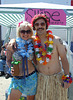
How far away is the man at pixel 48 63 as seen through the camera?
2.08 m

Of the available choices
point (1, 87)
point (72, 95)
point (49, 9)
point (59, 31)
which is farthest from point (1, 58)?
point (59, 31)

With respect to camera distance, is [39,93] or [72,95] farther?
[72,95]

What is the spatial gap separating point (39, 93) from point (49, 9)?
1365 mm

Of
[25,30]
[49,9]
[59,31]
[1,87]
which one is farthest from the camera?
[59,31]

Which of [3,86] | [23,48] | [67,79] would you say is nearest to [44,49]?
[23,48]

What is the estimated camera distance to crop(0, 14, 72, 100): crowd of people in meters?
2.08

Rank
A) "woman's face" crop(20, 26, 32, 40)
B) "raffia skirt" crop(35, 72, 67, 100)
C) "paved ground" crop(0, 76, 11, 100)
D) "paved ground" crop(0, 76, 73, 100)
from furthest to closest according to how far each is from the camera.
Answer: "paved ground" crop(0, 76, 11, 100)
"paved ground" crop(0, 76, 73, 100)
"raffia skirt" crop(35, 72, 67, 100)
"woman's face" crop(20, 26, 32, 40)

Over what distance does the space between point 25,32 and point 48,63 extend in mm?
526

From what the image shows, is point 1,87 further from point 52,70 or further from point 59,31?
point 59,31

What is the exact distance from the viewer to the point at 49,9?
2.62m

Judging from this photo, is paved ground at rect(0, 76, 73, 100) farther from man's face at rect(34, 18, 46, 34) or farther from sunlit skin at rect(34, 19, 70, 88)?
man's face at rect(34, 18, 46, 34)

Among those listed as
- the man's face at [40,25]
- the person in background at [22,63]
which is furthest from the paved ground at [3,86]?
the man's face at [40,25]

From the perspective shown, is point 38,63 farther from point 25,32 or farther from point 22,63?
point 25,32

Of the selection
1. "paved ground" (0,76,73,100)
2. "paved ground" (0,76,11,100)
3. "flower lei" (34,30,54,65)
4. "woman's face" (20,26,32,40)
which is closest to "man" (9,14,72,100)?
"flower lei" (34,30,54,65)
